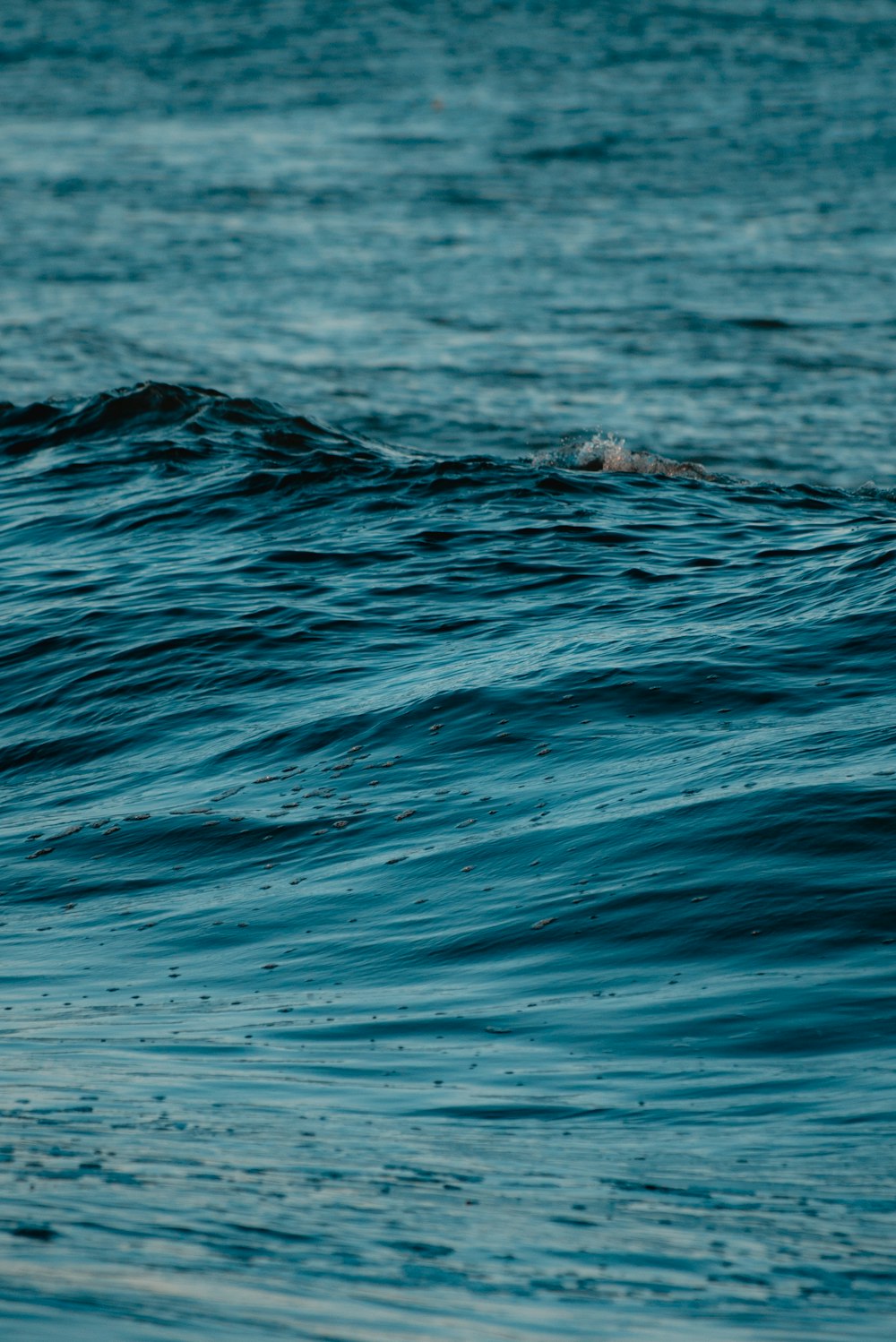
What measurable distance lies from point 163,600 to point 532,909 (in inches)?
215

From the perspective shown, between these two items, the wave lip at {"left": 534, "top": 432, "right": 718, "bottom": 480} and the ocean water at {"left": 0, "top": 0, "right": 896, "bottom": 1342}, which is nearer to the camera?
the ocean water at {"left": 0, "top": 0, "right": 896, "bottom": 1342}

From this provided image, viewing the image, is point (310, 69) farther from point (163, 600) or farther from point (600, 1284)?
point (600, 1284)

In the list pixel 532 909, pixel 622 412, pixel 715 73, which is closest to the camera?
pixel 532 909

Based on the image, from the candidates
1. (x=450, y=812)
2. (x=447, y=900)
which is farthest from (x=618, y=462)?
(x=447, y=900)

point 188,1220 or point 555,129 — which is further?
point 555,129

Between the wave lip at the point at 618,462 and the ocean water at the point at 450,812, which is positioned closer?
the ocean water at the point at 450,812

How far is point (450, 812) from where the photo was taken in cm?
825

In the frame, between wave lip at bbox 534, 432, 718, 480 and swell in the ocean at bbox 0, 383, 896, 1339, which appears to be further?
wave lip at bbox 534, 432, 718, 480

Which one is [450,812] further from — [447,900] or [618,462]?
[618,462]

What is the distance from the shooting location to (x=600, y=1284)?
414 cm

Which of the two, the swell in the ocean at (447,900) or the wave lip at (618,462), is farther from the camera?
the wave lip at (618,462)

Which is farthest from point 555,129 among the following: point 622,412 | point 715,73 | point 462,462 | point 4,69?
point 462,462

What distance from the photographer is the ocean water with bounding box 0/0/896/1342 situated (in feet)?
14.4

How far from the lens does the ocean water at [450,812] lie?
439cm
